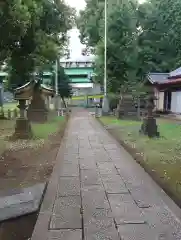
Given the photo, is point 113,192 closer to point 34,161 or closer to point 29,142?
point 34,161

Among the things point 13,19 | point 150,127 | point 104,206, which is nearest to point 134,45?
point 150,127

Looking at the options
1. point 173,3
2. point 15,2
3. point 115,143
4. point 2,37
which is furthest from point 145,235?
point 173,3

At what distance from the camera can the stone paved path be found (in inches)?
161

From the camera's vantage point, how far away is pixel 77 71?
207 feet

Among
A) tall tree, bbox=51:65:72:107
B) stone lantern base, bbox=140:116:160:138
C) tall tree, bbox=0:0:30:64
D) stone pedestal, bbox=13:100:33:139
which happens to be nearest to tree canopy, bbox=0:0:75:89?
tall tree, bbox=0:0:30:64

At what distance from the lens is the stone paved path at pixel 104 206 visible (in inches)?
161

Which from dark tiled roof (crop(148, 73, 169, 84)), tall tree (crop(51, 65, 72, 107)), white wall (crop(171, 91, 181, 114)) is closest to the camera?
white wall (crop(171, 91, 181, 114))

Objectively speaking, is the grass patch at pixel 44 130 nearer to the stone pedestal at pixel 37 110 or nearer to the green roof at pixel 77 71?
the stone pedestal at pixel 37 110

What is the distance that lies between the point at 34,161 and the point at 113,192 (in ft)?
11.2

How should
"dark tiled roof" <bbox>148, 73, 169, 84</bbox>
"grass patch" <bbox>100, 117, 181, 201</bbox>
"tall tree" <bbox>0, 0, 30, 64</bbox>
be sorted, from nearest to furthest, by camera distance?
"grass patch" <bbox>100, 117, 181, 201</bbox>
"tall tree" <bbox>0, 0, 30, 64</bbox>
"dark tiled roof" <bbox>148, 73, 169, 84</bbox>

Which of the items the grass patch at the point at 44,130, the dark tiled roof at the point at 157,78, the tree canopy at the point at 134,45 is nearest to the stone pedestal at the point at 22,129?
the grass patch at the point at 44,130

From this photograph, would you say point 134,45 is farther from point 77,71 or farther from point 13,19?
point 77,71

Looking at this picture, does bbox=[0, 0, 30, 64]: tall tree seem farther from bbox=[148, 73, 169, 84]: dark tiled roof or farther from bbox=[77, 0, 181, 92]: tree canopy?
bbox=[77, 0, 181, 92]: tree canopy

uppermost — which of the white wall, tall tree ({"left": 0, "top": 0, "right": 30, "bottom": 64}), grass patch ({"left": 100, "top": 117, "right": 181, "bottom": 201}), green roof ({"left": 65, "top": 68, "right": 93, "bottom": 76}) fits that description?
green roof ({"left": 65, "top": 68, "right": 93, "bottom": 76})
